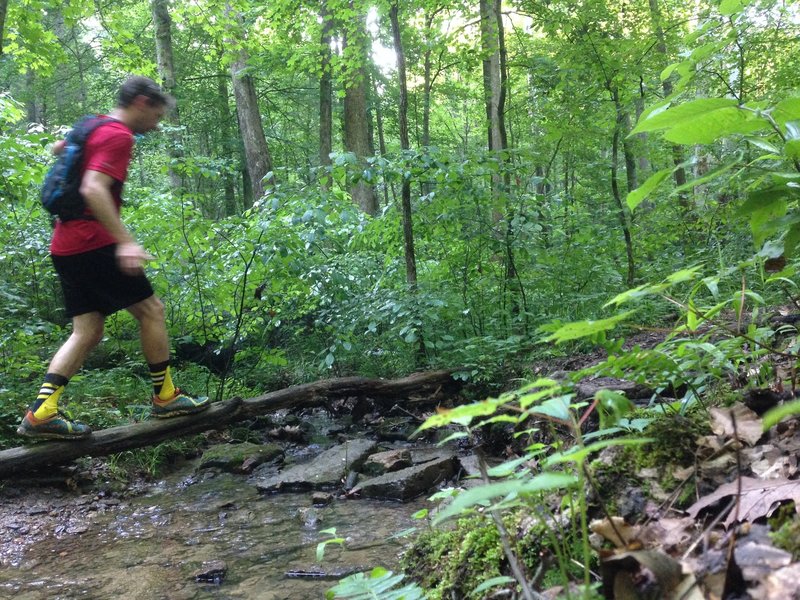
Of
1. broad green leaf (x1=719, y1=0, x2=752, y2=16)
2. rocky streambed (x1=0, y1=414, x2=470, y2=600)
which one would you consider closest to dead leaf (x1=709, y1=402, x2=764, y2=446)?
rocky streambed (x1=0, y1=414, x2=470, y2=600)

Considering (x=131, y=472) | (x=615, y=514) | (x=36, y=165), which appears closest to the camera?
(x=615, y=514)

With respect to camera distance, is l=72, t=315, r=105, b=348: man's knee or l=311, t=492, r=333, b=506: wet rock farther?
l=311, t=492, r=333, b=506: wet rock

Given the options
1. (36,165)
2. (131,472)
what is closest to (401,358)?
(131,472)

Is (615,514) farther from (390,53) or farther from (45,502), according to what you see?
(390,53)

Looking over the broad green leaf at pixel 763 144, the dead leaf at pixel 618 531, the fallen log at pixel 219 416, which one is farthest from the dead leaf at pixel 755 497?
the fallen log at pixel 219 416

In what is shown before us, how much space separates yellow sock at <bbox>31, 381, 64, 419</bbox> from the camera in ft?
12.2

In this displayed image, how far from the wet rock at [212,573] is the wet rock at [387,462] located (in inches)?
70.1

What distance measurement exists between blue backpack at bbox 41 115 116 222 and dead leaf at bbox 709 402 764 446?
3668 mm

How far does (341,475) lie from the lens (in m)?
4.68

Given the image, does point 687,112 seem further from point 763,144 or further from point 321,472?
point 321,472

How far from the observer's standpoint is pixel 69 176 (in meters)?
3.57

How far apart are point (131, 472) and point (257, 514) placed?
1.69 m

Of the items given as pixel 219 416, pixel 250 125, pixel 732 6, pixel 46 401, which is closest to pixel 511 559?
pixel 732 6

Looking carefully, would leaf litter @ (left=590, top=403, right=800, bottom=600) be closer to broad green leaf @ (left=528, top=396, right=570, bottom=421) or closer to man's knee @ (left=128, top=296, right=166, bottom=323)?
broad green leaf @ (left=528, top=396, right=570, bottom=421)
